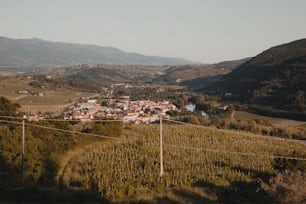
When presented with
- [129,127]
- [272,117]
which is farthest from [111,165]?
[272,117]

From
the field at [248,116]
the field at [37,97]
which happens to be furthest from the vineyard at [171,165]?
the field at [37,97]

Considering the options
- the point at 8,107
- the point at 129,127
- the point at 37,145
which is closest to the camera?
the point at 37,145

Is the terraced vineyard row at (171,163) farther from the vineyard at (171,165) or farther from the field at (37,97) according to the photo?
the field at (37,97)

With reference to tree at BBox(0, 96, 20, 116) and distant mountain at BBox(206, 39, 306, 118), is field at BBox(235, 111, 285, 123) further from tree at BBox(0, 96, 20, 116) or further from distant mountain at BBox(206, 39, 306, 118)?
tree at BBox(0, 96, 20, 116)

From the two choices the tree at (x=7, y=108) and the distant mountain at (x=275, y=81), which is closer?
the tree at (x=7, y=108)

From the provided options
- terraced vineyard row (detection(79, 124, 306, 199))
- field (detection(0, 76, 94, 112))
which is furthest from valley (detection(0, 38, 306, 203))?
field (detection(0, 76, 94, 112))

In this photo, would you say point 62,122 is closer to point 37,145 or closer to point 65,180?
point 37,145

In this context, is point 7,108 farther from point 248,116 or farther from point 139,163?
point 248,116
